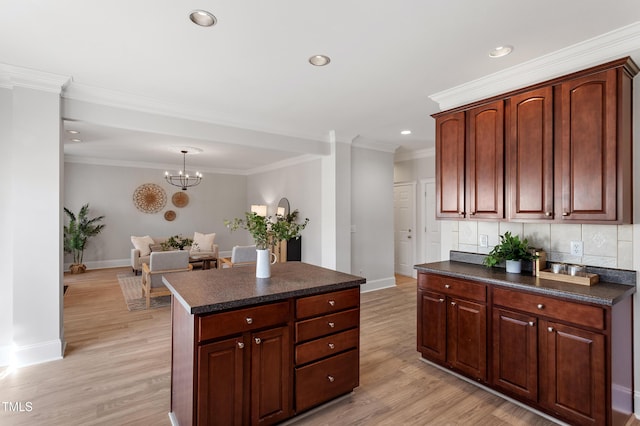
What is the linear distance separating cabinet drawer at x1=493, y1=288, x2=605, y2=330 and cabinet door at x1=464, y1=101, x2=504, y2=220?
28.1 inches

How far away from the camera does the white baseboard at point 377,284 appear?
579 centimetres

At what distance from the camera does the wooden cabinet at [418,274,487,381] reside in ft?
8.45

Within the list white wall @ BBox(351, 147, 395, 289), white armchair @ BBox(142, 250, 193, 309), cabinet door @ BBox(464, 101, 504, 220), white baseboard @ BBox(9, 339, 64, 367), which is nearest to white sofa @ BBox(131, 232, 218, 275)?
white armchair @ BBox(142, 250, 193, 309)

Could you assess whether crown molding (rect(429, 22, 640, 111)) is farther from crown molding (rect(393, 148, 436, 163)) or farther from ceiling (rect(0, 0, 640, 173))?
crown molding (rect(393, 148, 436, 163))

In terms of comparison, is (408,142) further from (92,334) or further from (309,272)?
(92,334)

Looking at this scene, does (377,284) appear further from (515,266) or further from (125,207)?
(125,207)

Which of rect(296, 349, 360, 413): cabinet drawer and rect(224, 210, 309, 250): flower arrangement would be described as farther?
rect(224, 210, 309, 250): flower arrangement

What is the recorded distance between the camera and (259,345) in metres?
1.98

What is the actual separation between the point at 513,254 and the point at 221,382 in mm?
2442

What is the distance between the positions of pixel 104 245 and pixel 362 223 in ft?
21.0

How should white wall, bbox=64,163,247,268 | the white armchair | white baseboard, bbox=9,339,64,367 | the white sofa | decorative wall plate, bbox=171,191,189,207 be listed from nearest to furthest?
white baseboard, bbox=9,339,64,367, the white armchair, the white sofa, white wall, bbox=64,163,247,268, decorative wall plate, bbox=171,191,189,207

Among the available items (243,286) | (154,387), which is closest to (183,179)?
(154,387)

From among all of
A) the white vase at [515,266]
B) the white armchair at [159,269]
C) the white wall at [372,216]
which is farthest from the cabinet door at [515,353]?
the white armchair at [159,269]

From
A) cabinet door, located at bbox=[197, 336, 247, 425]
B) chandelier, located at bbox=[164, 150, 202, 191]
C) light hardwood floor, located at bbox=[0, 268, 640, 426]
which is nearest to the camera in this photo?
cabinet door, located at bbox=[197, 336, 247, 425]
